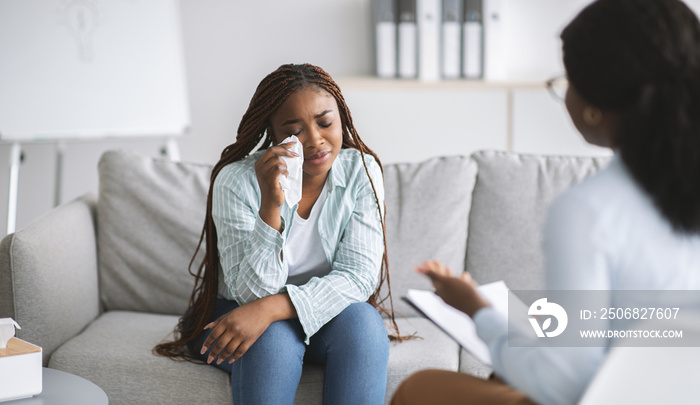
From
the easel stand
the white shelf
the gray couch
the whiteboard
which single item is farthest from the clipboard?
the whiteboard

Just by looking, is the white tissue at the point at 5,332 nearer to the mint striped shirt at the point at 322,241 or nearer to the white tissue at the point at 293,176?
the mint striped shirt at the point at 322,241

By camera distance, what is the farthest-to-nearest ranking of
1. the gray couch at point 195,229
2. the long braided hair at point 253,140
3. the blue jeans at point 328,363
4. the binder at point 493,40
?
the binder at point 493,40 → the gray couch at point 195,229 → the long braided hair at point 253,140 → the blue jeans at point 328,363

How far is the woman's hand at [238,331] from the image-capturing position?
1.34 meters

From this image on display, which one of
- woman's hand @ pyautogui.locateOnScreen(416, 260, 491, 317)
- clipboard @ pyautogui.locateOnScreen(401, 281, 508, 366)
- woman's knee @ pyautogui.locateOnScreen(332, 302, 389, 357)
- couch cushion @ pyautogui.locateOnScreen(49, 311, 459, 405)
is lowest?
couch cushion @ pyautogui.locateOnScreen(49, 311, 459, 405)

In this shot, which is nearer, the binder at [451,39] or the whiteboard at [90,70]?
the whiteboard at [90,70]

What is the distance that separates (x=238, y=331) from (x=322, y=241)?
1.03 feet

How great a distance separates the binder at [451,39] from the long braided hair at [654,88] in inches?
88.5

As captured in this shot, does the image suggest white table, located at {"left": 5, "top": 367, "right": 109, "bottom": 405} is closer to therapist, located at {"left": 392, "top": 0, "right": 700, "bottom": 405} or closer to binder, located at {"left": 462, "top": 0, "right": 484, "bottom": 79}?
therapist, located at {"left": 392, "top": 0, "right": 700, "bottom": 405}

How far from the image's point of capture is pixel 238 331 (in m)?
1.34

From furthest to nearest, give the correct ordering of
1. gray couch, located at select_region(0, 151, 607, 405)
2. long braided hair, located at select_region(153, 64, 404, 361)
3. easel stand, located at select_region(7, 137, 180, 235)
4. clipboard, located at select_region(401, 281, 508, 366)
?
easel stand, located at select_region(7, 137, 180, 235), gray couch, located at select_region(0, 151, 607, 405), long braided hair, located at select_region(153, 64, 404, 361), clipboard, located at select_region(401, 281, 508, 366)

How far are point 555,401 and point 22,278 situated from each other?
1286 millimetres

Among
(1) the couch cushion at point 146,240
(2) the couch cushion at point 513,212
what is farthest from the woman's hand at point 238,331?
(2) the couch cushion at point 513,212

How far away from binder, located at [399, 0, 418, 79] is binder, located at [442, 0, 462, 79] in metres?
0.13

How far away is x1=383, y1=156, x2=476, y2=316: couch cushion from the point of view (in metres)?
1.89
